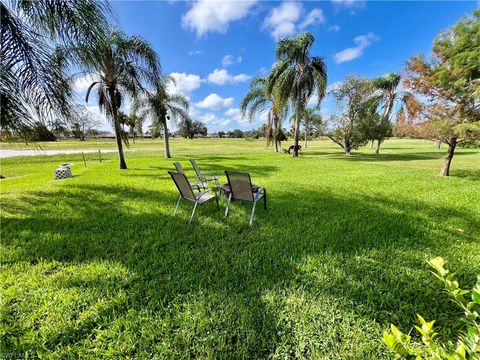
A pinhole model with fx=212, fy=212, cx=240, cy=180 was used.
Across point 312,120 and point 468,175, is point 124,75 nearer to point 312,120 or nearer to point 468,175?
point 468,175

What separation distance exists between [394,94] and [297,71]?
21.5m

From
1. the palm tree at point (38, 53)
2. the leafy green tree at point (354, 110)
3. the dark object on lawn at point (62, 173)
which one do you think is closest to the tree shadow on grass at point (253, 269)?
the palm tree at point (38, 53)

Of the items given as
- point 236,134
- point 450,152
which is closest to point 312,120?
point 450,152

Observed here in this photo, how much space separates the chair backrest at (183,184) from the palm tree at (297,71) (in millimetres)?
12664

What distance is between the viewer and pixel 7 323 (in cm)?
201

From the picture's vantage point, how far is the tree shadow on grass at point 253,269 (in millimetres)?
1854

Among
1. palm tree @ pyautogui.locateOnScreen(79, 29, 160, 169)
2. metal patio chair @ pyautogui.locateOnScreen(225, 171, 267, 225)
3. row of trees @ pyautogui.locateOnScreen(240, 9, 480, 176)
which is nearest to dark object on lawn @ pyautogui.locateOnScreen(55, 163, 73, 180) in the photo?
palm tree @ pyautogui.locateOnScreen(79, 29, 160, 169)

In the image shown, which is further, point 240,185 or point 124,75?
point 124,75

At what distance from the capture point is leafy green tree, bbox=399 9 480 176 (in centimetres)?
780

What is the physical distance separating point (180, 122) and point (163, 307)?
17.5 meters

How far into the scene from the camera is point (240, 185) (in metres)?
4.15

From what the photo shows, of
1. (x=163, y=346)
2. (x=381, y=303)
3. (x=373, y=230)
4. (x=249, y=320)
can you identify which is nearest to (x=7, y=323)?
(x=163, y=346)

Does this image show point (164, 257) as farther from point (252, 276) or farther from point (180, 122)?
point (180, 122)

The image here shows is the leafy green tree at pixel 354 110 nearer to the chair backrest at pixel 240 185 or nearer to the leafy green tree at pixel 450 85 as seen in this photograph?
the leafy green tree at pixel 450 85
